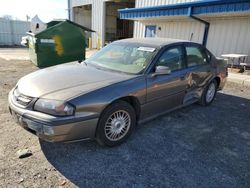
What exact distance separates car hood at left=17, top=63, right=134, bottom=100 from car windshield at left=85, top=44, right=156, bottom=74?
219 mm

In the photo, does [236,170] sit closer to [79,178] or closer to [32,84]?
[79,178]

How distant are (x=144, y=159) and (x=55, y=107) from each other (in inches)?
52.4

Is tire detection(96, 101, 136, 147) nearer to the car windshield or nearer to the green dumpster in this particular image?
the car windshield

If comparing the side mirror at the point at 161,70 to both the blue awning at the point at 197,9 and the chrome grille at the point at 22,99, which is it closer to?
the chrome grille at the point at 22,99

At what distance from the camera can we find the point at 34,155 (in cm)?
283

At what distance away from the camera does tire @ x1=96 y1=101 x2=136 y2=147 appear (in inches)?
112

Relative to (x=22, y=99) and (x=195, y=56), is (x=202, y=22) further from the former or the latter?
(x=22, y=99)

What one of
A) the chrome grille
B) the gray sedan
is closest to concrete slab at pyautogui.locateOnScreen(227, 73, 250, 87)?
the gray sedan

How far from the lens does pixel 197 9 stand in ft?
31.0

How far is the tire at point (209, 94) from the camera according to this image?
489 centimetres

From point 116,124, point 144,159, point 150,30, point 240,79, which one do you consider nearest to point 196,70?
point 116,124

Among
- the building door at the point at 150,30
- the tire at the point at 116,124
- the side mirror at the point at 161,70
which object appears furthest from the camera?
the building door at the point at 150,30

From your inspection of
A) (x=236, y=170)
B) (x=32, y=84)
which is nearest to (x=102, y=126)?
(x=32, y=84)

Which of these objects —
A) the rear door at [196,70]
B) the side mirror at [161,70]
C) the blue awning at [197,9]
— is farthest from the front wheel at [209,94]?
the blue awning at [197,9]
